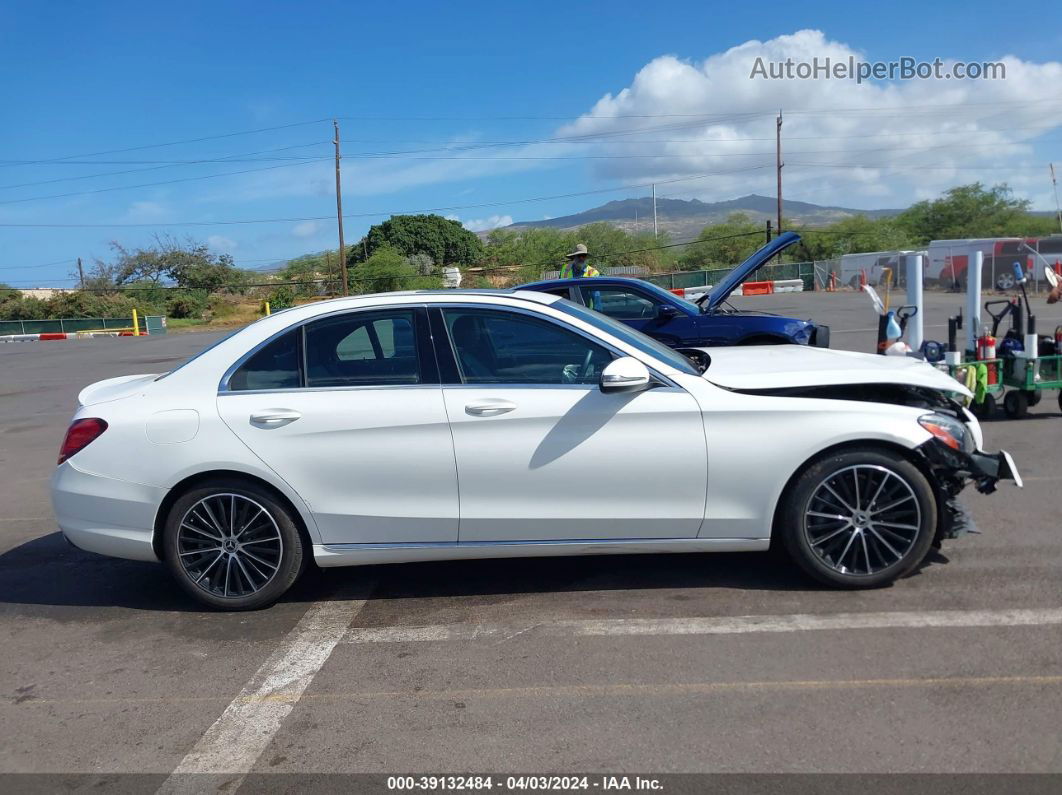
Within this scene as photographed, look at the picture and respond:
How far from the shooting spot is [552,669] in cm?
395

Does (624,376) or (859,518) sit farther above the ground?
(624,376)

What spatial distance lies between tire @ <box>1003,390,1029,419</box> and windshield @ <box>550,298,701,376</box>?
5.54 meters

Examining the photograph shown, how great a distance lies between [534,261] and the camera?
62.0 meters

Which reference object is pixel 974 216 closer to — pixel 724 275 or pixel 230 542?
pixel 724 275

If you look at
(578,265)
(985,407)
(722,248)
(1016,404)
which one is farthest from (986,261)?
(722,248)

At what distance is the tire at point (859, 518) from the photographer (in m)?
4.48

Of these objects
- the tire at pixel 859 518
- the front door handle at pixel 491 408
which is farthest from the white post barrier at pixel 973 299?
the front door handle at pixel 491 408

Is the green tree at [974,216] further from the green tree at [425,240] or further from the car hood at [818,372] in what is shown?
the car hood at [818,372]

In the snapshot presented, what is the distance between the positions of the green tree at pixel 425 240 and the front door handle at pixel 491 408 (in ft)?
220

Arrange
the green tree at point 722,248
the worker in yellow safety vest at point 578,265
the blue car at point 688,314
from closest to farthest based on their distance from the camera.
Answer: the blue car at point 688,314
the worker in yellow safety vest at point 578,265
the green tree at point 722,248

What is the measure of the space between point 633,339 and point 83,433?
303 cm

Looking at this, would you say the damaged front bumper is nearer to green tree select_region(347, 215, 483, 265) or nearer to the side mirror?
the side mirror

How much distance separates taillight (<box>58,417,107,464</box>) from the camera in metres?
4.76

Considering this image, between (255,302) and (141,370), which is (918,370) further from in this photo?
(255,302)
